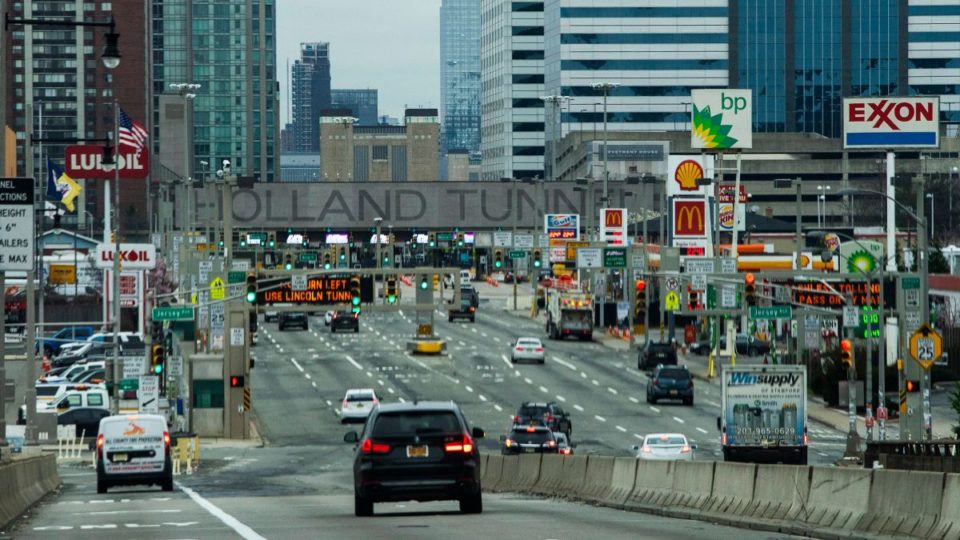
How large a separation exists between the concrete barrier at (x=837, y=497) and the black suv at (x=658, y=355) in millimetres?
71488

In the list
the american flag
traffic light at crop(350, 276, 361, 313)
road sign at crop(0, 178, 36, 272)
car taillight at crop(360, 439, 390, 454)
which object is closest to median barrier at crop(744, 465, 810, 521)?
car taillight at crop(360, 439, 390, 454)

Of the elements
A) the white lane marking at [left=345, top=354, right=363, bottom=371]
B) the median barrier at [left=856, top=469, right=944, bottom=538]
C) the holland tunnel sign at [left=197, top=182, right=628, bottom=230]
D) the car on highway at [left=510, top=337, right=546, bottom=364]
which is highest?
the holland tunnel sign at [left=197, top=182, right=628, bottom=230]

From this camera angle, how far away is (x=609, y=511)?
27672 mm

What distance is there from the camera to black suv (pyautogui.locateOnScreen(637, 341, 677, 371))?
9462 centimetres

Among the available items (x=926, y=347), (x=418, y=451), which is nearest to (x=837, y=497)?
(x=418, y=451)

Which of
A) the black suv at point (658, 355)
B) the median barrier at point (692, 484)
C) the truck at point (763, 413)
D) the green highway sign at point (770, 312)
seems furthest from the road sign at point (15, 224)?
the black suv at point (658, 355)

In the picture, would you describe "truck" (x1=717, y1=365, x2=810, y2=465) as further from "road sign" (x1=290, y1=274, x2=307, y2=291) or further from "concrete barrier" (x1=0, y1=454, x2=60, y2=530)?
"road sign" (x1=290, y1=274, x2=307, y2=291)

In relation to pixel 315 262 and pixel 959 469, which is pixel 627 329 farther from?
pixel 959 469

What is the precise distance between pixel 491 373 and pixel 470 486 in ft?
229

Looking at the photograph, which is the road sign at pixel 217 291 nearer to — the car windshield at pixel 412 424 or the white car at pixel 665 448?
the white car at pixel 665 448

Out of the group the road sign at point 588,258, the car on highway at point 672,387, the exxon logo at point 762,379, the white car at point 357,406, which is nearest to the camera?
the exxon logo at point 762,379

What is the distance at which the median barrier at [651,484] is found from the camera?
94.7 feet

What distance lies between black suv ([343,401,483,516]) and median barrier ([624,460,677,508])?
5.15 meters

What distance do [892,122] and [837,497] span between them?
221ft
